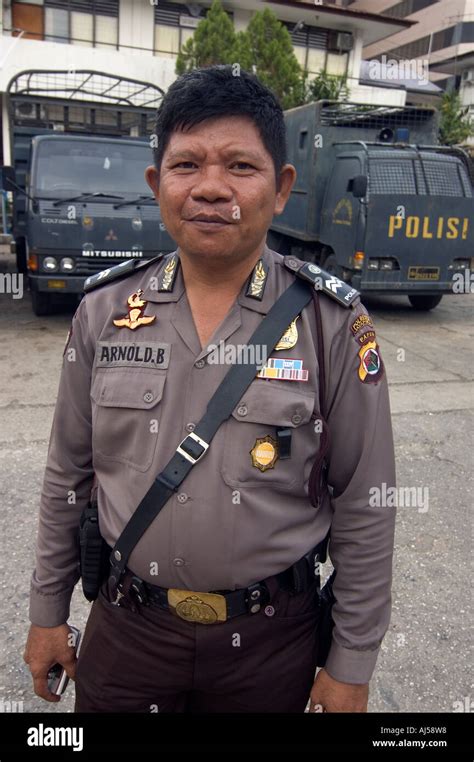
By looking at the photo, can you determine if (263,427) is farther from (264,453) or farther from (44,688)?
(44,688)

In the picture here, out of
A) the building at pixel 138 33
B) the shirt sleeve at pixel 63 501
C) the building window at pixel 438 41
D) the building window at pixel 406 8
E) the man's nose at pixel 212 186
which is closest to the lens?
the man's nose at pixel 212 186

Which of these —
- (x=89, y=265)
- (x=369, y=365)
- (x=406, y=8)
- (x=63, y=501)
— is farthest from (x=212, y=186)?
(x=406, y=8)

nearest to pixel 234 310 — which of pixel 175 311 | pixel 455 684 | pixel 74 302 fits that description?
pixel 175 311

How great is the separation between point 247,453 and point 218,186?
551 millimetres

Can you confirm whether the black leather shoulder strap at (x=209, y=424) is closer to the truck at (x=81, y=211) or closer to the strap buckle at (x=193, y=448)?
the strap buckle at (x=193, y=448)

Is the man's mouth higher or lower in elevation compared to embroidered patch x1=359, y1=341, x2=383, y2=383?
higher

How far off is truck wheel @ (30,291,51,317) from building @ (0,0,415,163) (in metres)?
12.4

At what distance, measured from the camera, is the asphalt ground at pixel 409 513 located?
7.54 ft

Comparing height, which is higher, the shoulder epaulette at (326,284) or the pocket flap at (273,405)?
the shoulder epaulette at (326,284)

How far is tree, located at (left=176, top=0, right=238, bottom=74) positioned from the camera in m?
17.7

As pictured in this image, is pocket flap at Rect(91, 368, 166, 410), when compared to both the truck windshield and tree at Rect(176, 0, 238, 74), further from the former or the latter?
tree at Rect(176, 0, 238, 74)

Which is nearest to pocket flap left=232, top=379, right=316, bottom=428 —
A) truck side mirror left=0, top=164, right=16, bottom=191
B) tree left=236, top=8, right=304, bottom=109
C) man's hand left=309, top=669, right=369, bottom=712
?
man's hand left=309, top=669, right=369, bottom=712

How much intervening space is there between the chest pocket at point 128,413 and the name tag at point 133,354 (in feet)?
0.05

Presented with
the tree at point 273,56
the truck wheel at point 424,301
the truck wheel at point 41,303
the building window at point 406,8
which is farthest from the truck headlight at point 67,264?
the building window at point 406,8
